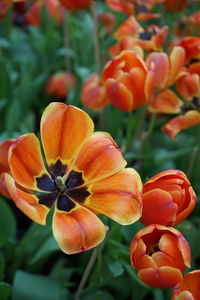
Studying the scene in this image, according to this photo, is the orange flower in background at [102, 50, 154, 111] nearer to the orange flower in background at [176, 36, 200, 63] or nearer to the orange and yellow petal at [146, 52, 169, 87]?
the orange and yellow petal at [146, 52, 169, 87]

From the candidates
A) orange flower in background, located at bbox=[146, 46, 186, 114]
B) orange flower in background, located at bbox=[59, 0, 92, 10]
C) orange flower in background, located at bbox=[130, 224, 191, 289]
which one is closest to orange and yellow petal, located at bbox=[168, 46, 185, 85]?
orange flower in background, located at bbox=[146, 46, 186, 114]

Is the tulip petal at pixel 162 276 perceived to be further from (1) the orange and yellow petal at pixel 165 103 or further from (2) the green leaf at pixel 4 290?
(1) the orange and yellow petal at pixel 165 103

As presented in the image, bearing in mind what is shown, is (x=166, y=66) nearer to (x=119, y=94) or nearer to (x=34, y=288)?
(x=119, y=94)

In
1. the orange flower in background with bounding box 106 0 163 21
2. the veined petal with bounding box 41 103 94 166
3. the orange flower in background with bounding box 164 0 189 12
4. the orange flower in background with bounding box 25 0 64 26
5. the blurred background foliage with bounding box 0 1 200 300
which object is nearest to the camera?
→ the veined petal with bounding box 41 103 94 166

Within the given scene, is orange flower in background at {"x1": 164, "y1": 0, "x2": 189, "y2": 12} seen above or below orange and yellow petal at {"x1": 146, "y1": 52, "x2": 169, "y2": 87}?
below

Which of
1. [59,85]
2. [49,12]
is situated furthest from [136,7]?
[49,12]

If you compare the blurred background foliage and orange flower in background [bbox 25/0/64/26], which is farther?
orange flower in background [bbox 25/0/64/26]
